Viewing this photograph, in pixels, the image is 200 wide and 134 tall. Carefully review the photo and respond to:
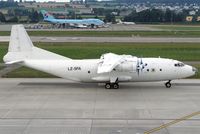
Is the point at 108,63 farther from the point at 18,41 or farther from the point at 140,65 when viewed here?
the point at 18,41

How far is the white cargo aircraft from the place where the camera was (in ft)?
117

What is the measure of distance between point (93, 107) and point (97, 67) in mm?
7886

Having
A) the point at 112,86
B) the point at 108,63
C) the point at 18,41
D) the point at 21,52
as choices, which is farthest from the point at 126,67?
the point at 18,41

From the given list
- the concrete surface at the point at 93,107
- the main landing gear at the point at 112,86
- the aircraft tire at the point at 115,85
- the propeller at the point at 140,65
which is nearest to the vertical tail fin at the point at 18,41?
the concrete surface at the point at 93,107

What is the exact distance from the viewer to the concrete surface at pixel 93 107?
2339cm

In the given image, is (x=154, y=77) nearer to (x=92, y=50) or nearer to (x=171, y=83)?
(x=171, y=83)

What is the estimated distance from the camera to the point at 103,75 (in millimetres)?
35750

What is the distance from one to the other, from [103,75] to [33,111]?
9.88 meters

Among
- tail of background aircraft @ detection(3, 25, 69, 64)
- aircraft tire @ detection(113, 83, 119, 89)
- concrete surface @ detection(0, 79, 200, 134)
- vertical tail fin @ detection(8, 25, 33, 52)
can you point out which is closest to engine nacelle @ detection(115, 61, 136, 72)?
aircraft tire @ detection(113, 83, 119, 89)

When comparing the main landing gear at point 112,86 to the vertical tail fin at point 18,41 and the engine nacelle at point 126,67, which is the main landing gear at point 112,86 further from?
the vertical tail fin at point 18,41

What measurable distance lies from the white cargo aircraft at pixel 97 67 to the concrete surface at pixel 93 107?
0.99 m

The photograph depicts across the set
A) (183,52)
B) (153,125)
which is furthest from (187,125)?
(183,52)

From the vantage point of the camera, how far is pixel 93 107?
93.5 feet

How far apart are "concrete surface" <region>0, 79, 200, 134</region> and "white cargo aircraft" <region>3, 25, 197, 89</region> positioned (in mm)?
987
